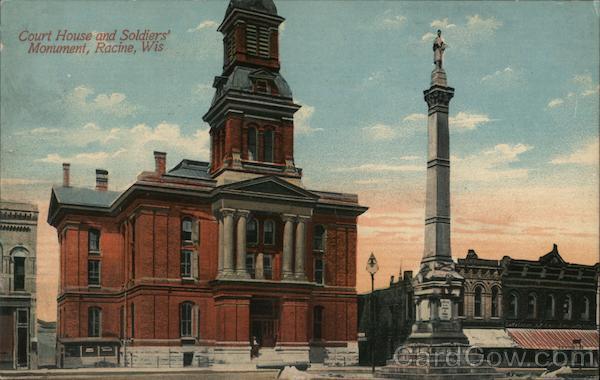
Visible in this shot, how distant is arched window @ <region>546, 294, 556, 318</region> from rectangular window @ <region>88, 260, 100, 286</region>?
61.0ft

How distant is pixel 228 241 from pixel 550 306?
13.4m

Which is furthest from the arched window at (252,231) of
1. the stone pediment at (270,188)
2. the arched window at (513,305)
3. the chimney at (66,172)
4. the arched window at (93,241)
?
the arched window at (513,305)

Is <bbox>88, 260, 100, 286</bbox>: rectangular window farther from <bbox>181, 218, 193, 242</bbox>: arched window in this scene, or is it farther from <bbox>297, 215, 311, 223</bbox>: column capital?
<bbox>297, 215, 311, 223</bbox>: column capital

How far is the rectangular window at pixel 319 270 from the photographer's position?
120 ft

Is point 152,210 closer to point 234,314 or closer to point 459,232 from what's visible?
point 234,314

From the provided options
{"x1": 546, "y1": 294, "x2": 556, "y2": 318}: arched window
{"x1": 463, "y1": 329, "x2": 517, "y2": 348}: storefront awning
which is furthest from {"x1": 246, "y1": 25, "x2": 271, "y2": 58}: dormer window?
{"x1": 546, "y1": 294, "x2": 556, "y2": 318}: arched window

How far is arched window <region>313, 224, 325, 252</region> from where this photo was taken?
36.6 meters

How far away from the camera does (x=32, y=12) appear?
88.6ft

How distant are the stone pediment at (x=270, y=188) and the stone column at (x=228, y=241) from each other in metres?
1.01

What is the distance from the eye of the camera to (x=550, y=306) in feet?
112

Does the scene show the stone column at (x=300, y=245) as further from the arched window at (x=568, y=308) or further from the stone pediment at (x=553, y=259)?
the arched window at (x=568, y=308)

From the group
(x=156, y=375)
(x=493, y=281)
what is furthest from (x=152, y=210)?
(x=493, y=281)

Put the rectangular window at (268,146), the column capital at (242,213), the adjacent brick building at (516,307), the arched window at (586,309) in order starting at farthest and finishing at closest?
the rectangular window at (268,146) → the column capital at (242,213) → the arched window at (586,309) → the adjacent brick building at (516,307)

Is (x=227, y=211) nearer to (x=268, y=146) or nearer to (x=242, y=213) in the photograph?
(x=242, y=213)
